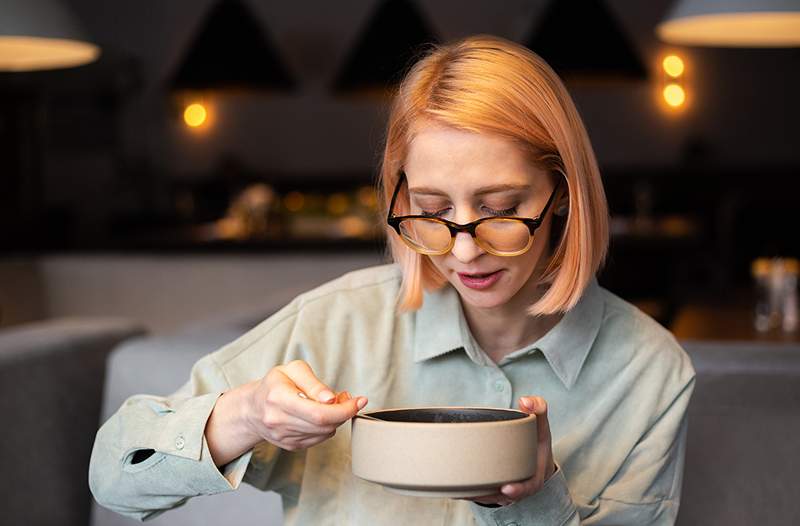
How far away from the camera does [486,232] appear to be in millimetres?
1272

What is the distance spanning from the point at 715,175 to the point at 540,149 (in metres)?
8.04

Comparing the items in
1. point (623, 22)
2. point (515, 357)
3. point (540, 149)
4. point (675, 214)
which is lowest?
point (675, 214)

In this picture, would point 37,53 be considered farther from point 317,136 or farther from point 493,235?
point 317,136

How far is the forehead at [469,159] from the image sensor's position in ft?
4.15

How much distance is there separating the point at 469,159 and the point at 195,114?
7.57m

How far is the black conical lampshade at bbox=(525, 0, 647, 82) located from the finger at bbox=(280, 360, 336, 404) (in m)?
4.79

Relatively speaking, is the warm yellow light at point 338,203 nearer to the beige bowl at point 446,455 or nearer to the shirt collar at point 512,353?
the shirt collar at point 512,353

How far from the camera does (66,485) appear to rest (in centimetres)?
207

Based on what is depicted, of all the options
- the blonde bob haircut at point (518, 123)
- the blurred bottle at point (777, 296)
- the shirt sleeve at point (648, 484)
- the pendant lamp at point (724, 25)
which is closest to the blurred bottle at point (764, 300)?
the blurred bottle at point (777, 296)

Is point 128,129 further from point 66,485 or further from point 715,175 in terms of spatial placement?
point 66,485

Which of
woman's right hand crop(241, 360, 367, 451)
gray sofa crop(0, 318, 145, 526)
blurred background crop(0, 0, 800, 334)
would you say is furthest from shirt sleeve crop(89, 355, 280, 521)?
blurred background crop(0, 0, 800, 334)

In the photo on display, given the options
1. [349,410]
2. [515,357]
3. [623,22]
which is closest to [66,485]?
[515,357]

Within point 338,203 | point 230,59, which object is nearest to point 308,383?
point 230,59

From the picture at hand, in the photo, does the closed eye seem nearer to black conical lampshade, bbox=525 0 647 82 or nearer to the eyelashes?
the eyelashes
